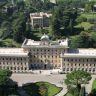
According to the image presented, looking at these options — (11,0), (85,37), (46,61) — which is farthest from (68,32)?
(11,0)

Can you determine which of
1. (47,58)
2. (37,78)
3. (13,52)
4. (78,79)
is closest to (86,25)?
(47,58)

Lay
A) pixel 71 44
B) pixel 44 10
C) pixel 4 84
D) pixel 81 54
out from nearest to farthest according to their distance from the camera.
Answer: pixel 4 84 < pixel 81 54 < pixel 71 44 < pixel 44 10

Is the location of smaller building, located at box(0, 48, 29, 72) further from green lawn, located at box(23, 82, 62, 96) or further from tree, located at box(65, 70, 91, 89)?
tree, located at box(65, 70, 91, 89)

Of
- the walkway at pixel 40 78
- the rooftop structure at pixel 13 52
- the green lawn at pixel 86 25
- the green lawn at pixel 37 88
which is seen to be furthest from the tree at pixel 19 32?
the green lawn at pixel 37 88

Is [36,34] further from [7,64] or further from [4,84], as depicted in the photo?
[4,84]

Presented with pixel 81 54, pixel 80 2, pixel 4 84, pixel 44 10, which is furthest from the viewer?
pixel 80 2

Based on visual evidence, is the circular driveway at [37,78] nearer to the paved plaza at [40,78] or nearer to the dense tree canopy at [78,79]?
the paved plaza at [40,78]

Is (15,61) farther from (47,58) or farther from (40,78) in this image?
(40,78)
